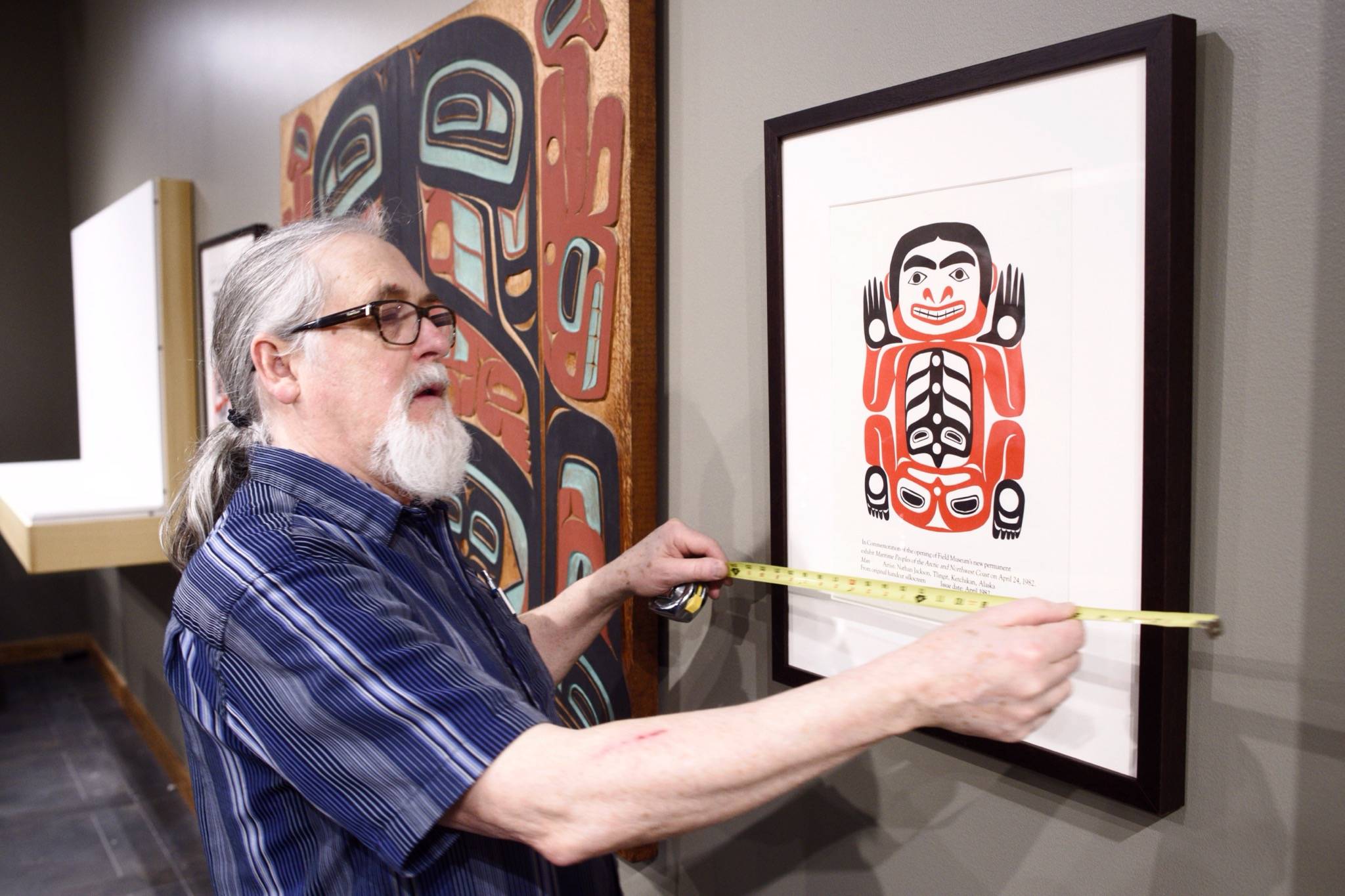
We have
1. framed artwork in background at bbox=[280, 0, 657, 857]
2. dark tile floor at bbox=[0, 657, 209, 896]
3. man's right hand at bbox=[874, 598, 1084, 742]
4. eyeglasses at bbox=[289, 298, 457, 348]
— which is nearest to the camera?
man's right hand at bbox=[874, 598, 1084, 742]

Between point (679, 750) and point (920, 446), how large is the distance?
456mm

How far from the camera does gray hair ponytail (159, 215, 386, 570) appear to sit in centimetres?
123

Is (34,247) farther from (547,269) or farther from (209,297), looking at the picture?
(547,269)

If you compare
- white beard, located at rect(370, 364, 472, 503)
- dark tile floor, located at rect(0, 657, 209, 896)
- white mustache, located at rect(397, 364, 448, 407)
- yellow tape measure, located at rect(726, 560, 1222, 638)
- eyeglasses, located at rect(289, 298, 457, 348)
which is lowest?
dark tile floor, located at rect(0, 657, 209, 896)

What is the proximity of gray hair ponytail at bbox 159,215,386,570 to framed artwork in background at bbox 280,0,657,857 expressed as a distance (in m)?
0.32

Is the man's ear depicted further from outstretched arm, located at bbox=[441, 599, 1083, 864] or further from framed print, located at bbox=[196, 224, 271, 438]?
framed print, located at bbox=[196, 224, 271, 438]

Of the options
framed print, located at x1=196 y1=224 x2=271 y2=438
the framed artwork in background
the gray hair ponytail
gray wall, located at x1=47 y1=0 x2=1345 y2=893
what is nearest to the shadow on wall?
gray wall, located at x1=47 y1=0 x2=1345 y2=893

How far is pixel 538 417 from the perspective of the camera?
1689mm

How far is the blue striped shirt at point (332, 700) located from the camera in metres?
0.91

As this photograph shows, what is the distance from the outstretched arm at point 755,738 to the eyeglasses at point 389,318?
0.57 metres

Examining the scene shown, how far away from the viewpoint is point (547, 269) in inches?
63.9

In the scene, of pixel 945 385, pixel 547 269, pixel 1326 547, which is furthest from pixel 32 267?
pixel 1326 547

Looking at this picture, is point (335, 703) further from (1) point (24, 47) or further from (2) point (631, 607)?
(1) point (24, 47)

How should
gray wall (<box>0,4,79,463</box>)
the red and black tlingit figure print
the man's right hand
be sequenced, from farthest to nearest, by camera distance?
1. gray wall (<box>0,4,79,463</box>)
2. the red and black tlingit figure print
3. the man's right hand
